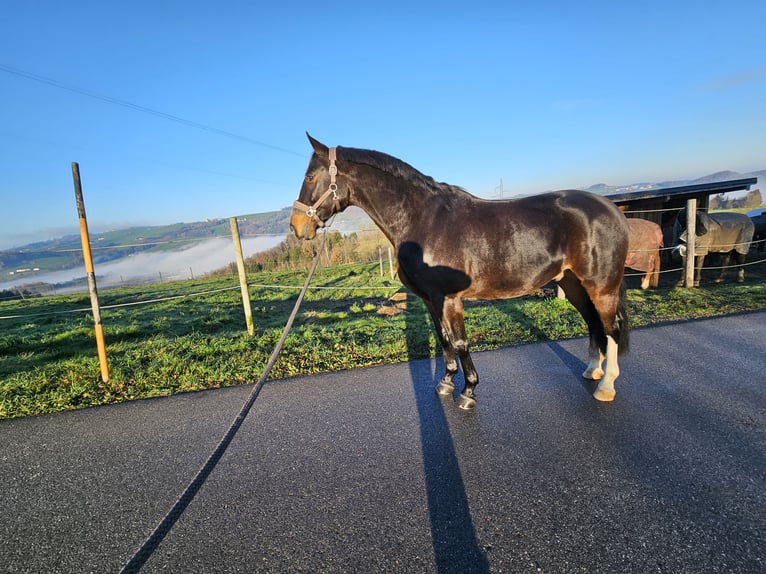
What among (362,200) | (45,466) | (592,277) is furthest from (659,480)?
(45,466)

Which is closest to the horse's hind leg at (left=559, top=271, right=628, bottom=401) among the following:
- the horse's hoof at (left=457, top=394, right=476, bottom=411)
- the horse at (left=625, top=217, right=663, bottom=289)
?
the horse's hoof at (left=457, top=394, right=476, bottom=411)

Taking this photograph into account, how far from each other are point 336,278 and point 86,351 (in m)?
10.4

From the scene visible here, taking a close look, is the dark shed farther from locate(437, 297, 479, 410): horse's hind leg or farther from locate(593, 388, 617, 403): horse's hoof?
locate(437, 297, 479, 410): horse's hind leg

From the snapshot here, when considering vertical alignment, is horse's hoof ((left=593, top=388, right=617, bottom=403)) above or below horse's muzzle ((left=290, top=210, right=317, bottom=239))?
below

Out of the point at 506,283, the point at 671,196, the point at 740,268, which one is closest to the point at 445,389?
the point at 506,283

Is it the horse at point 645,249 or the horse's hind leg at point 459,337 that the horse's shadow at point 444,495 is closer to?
the horse's hind leg at point 459,337

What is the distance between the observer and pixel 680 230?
10.3 metres

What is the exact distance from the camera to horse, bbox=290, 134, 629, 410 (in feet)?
10.5

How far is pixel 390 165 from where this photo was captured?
10.9 feet

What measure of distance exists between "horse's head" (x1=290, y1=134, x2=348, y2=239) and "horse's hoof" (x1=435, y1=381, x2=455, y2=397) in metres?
2.03

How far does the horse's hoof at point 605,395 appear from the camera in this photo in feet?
10.6

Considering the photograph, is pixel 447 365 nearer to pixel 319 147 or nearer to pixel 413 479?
pixel 413 479

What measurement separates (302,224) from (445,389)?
2150 millimetres

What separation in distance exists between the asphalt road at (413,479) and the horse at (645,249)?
6155mm
